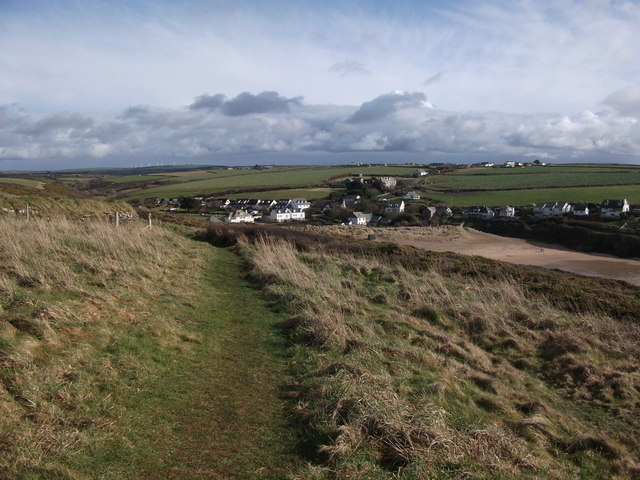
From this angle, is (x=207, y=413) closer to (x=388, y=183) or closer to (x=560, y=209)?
(x=560, y=209)

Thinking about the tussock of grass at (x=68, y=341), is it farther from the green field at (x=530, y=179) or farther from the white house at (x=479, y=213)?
the green field at (x=530, y=179)

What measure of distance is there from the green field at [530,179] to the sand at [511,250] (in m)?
51.4

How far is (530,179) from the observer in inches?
4911

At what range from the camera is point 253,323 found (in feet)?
34.1

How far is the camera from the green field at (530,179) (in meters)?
112

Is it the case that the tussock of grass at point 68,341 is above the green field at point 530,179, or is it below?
below

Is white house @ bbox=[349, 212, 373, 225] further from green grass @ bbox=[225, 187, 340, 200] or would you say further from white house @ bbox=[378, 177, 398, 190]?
white house @ bbox=[378, 177, 398, 190]

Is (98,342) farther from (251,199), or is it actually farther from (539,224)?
(251,199)

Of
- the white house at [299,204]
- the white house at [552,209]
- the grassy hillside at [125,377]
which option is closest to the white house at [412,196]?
the white house at [299,204]

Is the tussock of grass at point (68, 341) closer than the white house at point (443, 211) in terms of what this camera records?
Yes

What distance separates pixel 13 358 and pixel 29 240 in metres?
7.03

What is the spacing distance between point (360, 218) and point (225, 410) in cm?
7804

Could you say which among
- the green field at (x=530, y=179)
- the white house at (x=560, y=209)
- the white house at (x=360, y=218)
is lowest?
the white house at (x=360, y=218)

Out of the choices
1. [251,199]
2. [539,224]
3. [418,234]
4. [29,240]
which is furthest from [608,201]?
[29,240]
